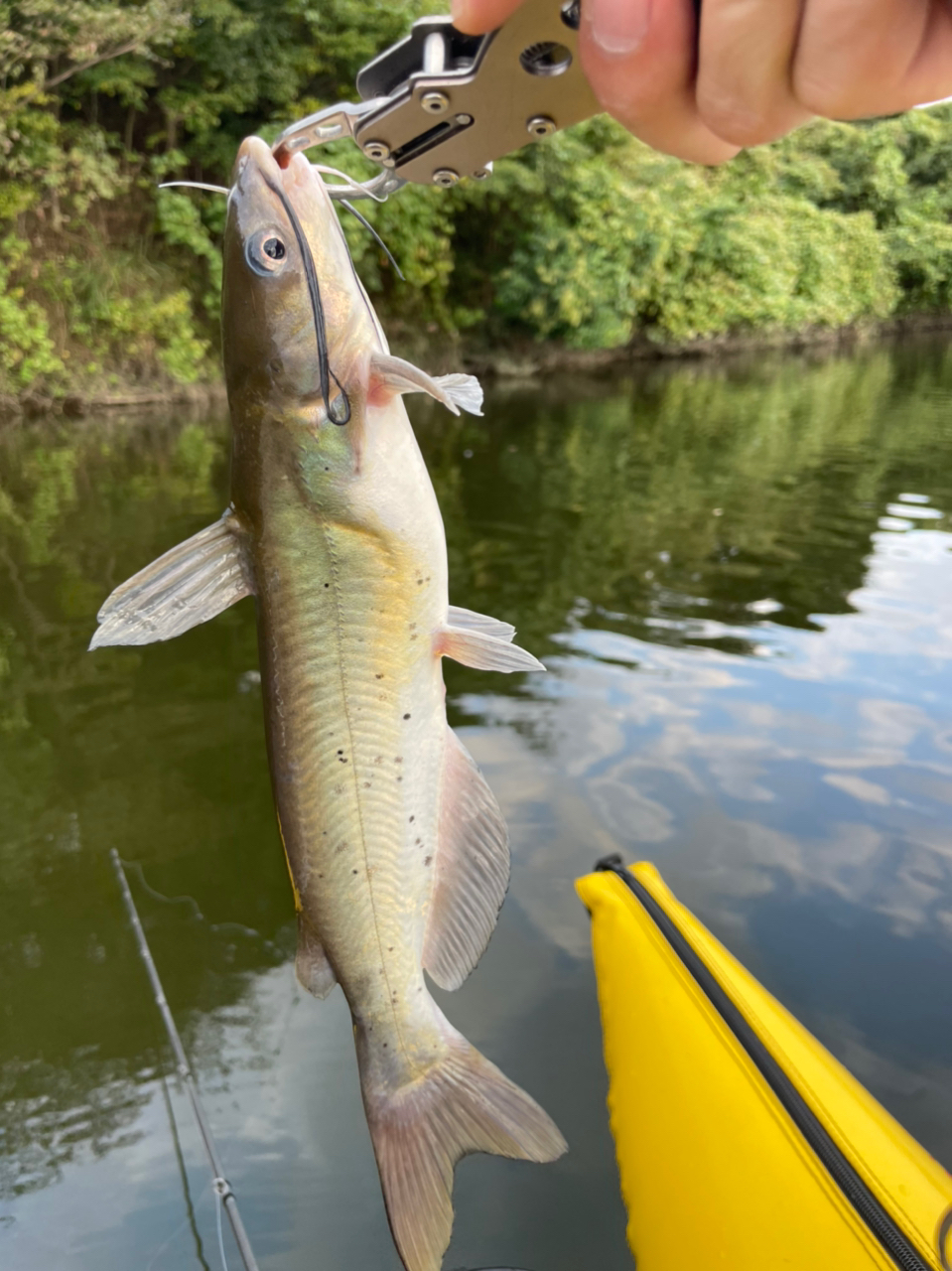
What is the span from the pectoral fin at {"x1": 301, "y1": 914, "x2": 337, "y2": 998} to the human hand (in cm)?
136

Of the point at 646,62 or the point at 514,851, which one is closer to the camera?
the point at 646,62

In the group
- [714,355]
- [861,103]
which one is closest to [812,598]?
[861,103]

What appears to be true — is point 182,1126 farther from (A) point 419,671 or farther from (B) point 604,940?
(A) point 419,671

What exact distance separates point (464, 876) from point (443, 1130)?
0.47 m

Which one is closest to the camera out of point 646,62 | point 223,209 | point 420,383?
point 646,62

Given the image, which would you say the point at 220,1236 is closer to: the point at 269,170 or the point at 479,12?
the point at 269,170

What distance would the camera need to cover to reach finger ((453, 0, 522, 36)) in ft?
3.08

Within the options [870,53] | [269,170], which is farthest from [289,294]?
[870,53]

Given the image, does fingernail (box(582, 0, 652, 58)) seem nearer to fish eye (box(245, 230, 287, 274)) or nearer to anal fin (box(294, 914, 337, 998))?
fish eye (box(245, 230, 287, 274))

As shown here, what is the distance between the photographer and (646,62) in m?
0.88

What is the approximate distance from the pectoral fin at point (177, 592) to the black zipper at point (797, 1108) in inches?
62.7

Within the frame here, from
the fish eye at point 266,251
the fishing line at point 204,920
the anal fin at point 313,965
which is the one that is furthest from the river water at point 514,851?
the fish eye at point 266,251

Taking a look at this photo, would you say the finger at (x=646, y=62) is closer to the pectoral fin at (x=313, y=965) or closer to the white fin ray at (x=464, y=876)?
the white fin ray at (x=464, y=876)

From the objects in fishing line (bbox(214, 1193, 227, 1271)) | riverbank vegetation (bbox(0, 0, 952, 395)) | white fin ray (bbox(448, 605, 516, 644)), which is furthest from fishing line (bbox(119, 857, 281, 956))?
riverbank vegetation (bbox(0, 0, 952, 395))
